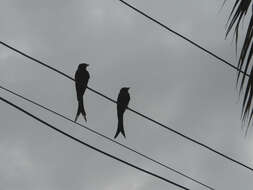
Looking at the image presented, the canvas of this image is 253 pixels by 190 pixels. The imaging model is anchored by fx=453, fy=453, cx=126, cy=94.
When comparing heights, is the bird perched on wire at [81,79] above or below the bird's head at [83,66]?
below

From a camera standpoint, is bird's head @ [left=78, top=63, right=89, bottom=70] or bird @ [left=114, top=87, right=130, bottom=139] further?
bird's head @ [left=78, top=63, right=89, bottom=70]

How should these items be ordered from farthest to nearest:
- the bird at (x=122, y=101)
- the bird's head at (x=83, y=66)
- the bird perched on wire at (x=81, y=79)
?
1. the bird's head at (x=83, y=66)
2. the bird at (x=122, y=101)
3. the bird perched on wire at (x=81, y=79)

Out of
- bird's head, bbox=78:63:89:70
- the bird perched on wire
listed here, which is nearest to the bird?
the bird perched on wire

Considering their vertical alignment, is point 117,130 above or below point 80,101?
below

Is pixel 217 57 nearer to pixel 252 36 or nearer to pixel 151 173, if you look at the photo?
pixel 151 173

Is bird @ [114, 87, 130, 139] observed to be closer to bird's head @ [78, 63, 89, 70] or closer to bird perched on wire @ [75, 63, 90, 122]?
bird perched on wire @ [75, 63, 90, 122]

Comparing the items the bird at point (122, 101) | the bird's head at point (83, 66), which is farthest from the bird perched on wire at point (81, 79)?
the bird at point (122, 101)

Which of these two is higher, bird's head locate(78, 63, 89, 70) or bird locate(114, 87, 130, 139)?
bird's head locate(78, 63, 89, 70)

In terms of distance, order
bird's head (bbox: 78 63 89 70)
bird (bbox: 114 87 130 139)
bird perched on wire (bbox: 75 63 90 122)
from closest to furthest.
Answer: bird perched on wire (bbox: 75 63 90 122) → bird (bbox: 114 87 130 139) → bird's head (bbox: 78 63 89 70)

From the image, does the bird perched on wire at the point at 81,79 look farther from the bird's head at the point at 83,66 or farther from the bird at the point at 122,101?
the bird at the point at 122,101

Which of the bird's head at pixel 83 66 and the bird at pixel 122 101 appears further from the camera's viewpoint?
the bird's head at pixel 83 66

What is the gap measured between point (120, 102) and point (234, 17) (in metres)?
9.87

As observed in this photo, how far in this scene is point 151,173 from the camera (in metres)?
4.17

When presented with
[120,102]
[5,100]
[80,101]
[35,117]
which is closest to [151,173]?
[35,117]
